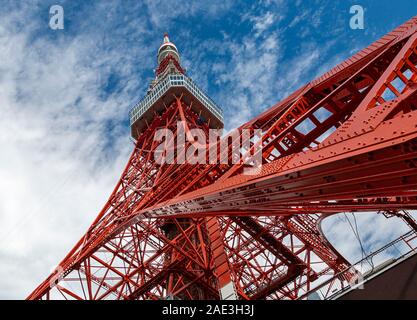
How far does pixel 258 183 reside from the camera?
6.05 metres

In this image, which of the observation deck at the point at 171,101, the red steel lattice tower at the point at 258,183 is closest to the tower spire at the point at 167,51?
the red steel lattice tower at the point at 258,183

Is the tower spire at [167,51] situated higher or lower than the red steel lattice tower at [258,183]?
higher

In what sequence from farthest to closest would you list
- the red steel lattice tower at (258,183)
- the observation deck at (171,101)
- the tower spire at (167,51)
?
1. the tower spire at (167,51)
2. the observation deck at (171,101)
3. the red steel lattice tower at (258,183)

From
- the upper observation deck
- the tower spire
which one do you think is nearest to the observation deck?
the upper observation deck

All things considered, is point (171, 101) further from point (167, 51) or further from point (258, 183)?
point (258, 183)

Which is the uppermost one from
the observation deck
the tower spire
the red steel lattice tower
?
the tower spire

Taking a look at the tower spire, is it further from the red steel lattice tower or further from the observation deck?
the observation deck

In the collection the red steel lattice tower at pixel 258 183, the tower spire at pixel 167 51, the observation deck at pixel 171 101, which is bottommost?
the red steel lattice tower at pixel 258 183

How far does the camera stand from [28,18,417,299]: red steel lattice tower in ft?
14.9

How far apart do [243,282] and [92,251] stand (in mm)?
7592

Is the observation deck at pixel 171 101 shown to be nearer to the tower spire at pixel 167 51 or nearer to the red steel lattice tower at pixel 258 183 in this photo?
the red steel lattice tower at pixel 258 183

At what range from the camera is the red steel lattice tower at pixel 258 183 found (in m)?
4.54

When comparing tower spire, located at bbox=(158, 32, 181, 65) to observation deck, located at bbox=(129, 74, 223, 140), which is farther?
tower spire, located at bbox=(158, 32, 181, 65)
